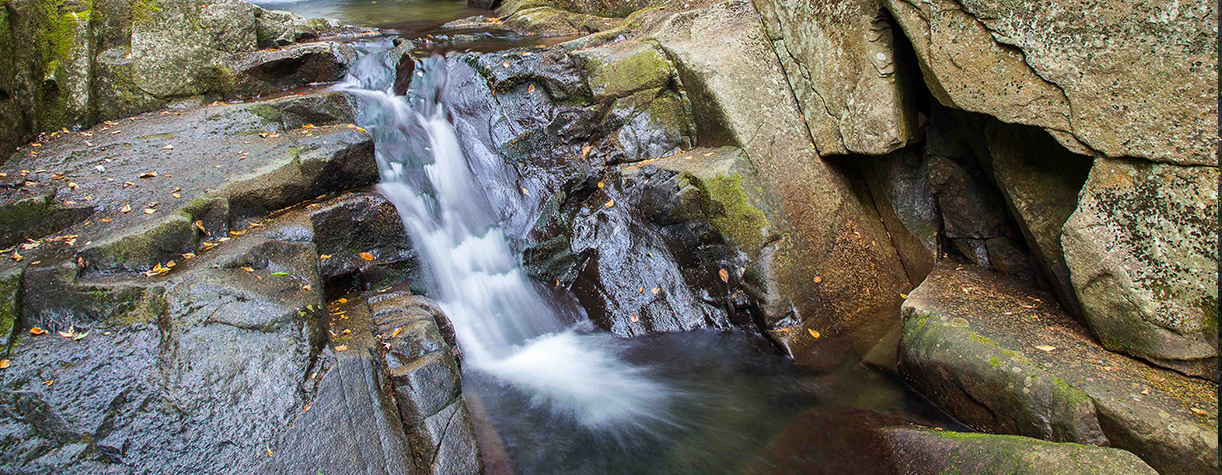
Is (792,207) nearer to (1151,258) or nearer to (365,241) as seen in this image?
(1151,258)

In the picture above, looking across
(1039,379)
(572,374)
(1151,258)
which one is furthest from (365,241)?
(1151,258)

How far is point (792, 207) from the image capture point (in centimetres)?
612

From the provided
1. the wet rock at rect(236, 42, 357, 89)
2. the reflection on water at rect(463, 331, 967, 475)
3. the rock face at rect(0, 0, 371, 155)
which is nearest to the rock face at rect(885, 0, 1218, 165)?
the reflection on water at rect(463, 331, 967, 475)

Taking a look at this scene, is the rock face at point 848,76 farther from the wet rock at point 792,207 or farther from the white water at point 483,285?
the white water at point 483,285

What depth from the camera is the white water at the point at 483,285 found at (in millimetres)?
5277

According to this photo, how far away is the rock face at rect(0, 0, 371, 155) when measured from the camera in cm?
634

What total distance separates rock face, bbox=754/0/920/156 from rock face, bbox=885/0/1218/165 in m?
0.68

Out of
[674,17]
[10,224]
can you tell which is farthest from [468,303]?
[674,17]

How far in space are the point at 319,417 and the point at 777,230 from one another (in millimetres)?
4117

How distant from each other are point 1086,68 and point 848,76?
202 cm

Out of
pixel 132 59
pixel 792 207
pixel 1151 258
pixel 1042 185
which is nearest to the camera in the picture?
pixel 1151 258

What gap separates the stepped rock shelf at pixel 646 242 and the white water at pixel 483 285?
0.05 m

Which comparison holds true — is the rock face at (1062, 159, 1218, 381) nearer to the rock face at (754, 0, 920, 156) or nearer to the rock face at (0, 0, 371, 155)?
the rock face at (754, 0, 920, 156)

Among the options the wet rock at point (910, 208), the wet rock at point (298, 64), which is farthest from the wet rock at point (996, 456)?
the wet rock at point (298, 64)
